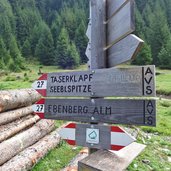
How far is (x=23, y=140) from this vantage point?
651cm

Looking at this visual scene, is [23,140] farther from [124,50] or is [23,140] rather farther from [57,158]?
[124,50]

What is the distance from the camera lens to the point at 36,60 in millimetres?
78125

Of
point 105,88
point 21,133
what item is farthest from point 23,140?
point 105,88

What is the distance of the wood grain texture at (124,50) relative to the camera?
305 cm

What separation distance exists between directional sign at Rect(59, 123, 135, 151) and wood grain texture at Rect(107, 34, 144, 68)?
857 mm

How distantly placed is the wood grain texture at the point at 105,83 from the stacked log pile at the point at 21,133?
2367mm

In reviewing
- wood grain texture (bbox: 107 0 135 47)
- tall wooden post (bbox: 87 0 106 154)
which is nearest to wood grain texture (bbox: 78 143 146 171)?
tall wooden post (bbox: 87 0 106 154)

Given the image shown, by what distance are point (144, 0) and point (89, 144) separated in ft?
365

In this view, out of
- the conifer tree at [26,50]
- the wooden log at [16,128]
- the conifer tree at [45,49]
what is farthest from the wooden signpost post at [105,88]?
the conifer tree at [26,50]

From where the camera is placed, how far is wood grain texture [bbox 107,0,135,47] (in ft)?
10.2

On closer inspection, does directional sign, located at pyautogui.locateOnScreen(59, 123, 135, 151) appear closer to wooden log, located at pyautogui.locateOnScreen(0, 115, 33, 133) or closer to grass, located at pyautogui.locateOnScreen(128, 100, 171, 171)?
grass, located at pyautogui.locateOnScreen(128, 100, 171, 171)

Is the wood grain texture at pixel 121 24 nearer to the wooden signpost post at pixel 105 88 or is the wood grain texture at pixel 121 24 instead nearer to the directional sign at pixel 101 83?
the wooden signpost post at pixel 105 88

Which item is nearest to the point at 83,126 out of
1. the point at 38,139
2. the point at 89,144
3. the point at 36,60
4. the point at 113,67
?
the point at 89,144

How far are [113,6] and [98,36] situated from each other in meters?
0.44
